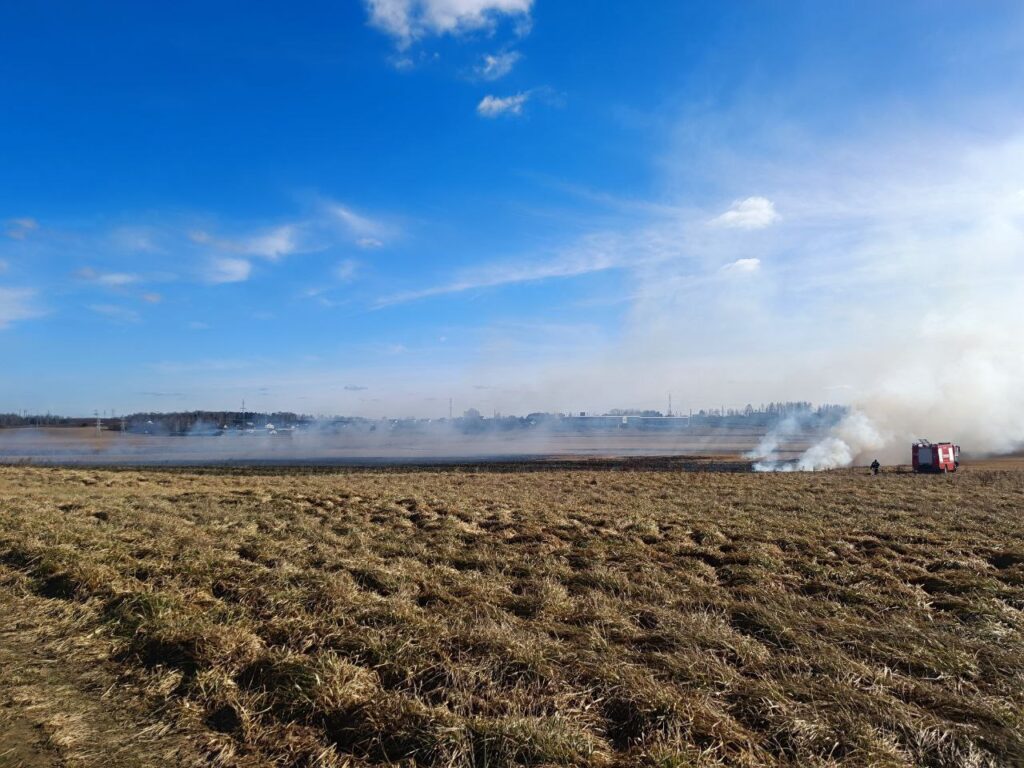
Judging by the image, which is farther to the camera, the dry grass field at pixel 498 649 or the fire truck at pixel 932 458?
the fire truck at pixel 932 458

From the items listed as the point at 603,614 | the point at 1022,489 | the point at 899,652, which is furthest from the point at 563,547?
the point at 1022,489

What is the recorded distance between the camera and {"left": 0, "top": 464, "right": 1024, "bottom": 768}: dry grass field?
4.26m

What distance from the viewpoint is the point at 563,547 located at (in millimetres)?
11438

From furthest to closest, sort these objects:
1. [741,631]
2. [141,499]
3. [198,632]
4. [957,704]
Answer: [141,499], [741,631], [198,632], [957,704]

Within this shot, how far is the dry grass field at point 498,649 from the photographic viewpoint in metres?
4.26

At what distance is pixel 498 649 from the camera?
570 centimetres

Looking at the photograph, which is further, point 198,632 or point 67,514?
point 67,514

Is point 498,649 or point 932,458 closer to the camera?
point 498,649

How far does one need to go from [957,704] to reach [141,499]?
1948 cm

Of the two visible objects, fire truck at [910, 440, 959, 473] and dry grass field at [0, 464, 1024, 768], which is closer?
dry grass field at [0, 464, 1024, 768]

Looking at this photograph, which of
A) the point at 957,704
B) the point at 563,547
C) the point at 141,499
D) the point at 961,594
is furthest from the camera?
the point at 141,499

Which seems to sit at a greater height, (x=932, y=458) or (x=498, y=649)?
(x=498, y=649)

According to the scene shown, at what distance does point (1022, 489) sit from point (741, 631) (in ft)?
97.1

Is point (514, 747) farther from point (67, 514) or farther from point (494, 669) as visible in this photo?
point (67, 514)
